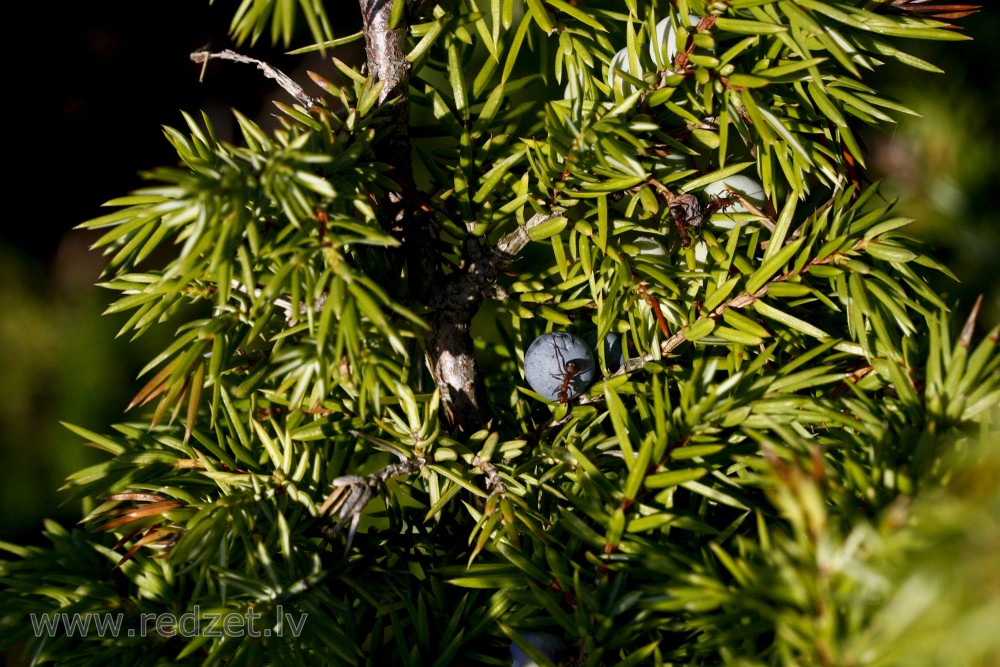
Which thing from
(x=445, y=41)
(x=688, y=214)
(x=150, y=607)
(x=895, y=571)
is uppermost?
(x=445, y=41)

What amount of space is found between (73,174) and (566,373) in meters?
0.83

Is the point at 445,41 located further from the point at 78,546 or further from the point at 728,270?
the point at 78,546

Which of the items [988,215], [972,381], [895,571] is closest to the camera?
[895,571]

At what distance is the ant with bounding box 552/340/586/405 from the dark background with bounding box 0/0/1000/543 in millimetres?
599

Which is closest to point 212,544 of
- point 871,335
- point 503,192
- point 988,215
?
point 503,192

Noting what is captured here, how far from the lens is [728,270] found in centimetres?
41

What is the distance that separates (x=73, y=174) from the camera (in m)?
0.96

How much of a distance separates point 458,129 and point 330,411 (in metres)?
0.19

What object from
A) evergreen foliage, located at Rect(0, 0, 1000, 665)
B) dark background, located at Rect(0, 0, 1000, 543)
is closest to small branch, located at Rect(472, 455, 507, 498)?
evergreen foliage, located at Rect(0, 0, 1000, 665)

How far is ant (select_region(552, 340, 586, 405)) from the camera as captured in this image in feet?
1.43

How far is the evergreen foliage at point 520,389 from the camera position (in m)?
0.34

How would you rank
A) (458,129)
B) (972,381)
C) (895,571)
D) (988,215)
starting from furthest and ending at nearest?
(988,215)
(458,129)
(972,381)
(895,571)

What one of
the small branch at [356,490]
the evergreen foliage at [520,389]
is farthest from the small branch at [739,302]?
the small branch at [356,490]

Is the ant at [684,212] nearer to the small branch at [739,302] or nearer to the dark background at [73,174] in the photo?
the small branch at [739,302]
